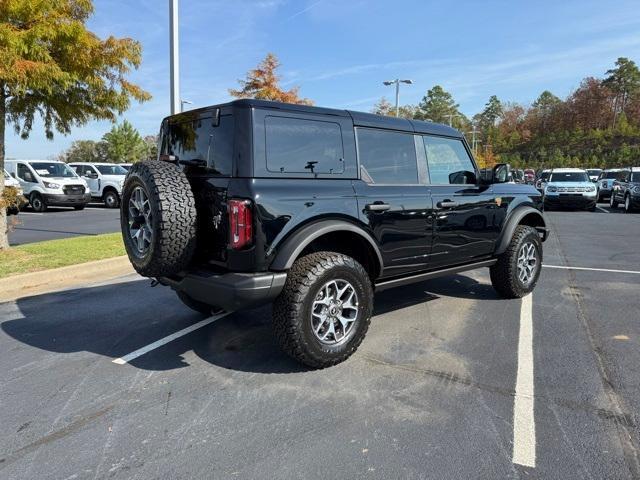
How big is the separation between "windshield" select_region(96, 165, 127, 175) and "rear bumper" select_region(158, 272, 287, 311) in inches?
749

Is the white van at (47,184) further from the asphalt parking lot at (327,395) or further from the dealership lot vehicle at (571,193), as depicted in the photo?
the dealership lot vehicle at (571,193)

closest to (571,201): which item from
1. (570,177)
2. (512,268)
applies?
(570,177)

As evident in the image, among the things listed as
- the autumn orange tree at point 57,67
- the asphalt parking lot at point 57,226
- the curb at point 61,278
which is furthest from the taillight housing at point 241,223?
the asphalt parking lot at point 57,226

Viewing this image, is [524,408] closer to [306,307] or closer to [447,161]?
[306,307]

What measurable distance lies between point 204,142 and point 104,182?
60.6 ft

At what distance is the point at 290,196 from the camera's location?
11.2ft

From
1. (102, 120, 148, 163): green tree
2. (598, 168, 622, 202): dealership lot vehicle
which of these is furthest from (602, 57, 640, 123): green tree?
(102, 120, 148, 163): green tree

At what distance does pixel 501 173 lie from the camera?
5.12m

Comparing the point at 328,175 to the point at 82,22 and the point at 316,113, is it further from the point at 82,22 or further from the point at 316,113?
the point at 82,22

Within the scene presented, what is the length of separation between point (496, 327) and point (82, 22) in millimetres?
7720

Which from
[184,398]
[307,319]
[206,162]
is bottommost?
[184,398]

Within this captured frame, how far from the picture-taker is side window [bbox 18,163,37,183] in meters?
17.6

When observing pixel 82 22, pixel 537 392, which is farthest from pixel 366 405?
pixel 82 22

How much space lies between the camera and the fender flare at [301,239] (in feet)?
11.0
